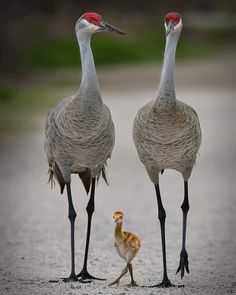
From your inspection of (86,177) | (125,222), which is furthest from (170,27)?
(125,222)

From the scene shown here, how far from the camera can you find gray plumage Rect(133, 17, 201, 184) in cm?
706

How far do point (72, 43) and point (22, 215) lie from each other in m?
21.9

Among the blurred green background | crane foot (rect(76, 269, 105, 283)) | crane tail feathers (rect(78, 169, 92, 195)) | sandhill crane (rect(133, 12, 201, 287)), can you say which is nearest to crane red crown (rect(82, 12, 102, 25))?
sandhill crane (rect(133, 12, 201, 287))

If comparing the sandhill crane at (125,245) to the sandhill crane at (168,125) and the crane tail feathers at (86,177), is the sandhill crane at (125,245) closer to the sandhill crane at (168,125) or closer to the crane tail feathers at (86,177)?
the sandhill crane at (168,125)

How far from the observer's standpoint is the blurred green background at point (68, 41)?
875 inches

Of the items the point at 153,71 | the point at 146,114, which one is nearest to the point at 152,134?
the point at 146,114

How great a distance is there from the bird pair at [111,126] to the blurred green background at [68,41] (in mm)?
9640

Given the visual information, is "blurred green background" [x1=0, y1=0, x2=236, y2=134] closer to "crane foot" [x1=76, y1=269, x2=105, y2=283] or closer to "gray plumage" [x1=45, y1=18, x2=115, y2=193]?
"crane foot" [x1=76, y1=269, x2=105, y2=283]

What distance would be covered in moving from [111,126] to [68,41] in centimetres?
2531

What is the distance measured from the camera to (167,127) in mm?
7051

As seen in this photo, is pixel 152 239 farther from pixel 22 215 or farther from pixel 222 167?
pixel 222 167

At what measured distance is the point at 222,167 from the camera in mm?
13297

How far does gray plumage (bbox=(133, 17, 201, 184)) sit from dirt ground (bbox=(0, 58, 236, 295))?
93 centimetres

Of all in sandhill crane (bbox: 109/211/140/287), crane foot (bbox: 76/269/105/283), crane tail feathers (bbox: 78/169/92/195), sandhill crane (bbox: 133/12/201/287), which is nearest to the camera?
sandhill crane (bbox: 133/12/201/287)
